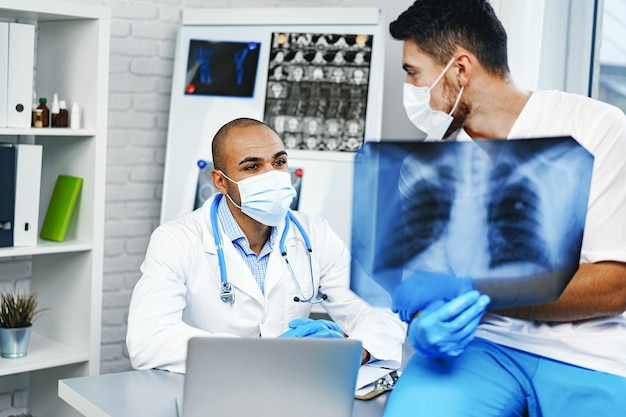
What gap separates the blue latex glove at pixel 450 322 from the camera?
4.32ft

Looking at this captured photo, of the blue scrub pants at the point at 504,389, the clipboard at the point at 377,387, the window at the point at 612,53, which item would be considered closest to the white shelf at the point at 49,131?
the clipboard at the point at 377,387

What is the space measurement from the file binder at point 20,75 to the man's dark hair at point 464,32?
139 cm

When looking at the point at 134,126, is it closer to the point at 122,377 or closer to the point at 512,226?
the point at 122,377

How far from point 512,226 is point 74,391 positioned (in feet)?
2.95

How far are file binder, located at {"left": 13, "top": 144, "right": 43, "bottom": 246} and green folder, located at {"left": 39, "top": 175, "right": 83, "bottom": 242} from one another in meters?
0.09

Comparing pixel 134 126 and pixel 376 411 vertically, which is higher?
pixel 134 126

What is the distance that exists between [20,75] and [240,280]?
103 cm

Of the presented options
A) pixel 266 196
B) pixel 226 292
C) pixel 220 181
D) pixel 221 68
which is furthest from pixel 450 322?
pixel 221 68

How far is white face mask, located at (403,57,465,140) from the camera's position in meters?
1.67

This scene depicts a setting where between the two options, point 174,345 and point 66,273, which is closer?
point 174,345

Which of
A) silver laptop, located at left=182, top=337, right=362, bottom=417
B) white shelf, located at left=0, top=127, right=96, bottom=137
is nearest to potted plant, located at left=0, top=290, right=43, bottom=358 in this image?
white shelf, located at left=0, top=127, right=96, bottom=137

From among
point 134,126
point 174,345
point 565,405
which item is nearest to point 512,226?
point 565,405

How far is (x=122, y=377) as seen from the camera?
5.47ft

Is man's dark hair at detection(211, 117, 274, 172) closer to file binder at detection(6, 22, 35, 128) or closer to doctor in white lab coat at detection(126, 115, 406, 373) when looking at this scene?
doctor in white lab coat at detection(126, 115, 406, 373)
